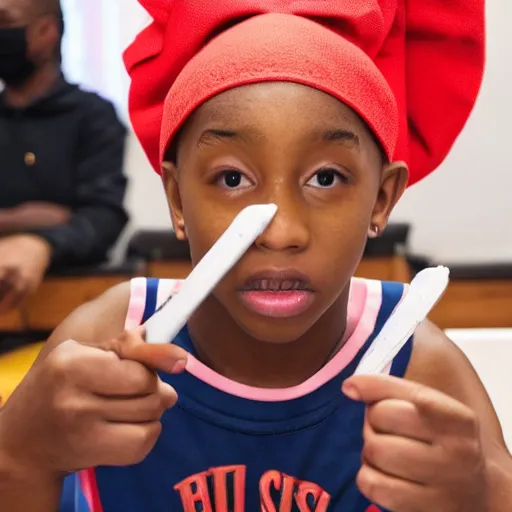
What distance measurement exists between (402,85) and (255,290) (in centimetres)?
19

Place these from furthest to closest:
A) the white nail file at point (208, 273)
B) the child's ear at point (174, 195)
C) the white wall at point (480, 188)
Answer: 1. the white wall at point (480, 188)
2. the child's ear at point (174, 195)
3. the white nail file at point (208, 273)

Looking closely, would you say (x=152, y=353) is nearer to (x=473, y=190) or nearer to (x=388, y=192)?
(x=388, y=192)

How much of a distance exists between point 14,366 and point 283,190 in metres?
0.70

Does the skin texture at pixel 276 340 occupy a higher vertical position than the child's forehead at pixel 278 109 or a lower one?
lower

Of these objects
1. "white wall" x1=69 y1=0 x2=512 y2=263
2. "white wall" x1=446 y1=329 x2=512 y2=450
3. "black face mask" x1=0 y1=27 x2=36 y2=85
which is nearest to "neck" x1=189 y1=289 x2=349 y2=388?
"white wall" x1=446 y1=329 x2=512 y2=450

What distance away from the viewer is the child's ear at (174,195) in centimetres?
49

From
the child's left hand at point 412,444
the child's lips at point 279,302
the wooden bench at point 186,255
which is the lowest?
the wooden bench at point 186,255

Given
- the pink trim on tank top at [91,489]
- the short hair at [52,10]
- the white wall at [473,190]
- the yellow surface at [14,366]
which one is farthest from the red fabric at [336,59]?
the white wall at [473,190]

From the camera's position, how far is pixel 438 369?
1.85 ft

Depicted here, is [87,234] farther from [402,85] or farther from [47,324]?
[402,85]

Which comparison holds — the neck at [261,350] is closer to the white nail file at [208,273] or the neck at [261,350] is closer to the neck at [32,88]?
the white nail file at [208,273]

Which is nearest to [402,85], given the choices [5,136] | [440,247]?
[5,136]

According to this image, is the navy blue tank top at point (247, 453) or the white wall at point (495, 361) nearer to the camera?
the navy blue tank top at point (247, 453)

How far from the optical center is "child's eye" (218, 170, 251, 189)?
43 cm
